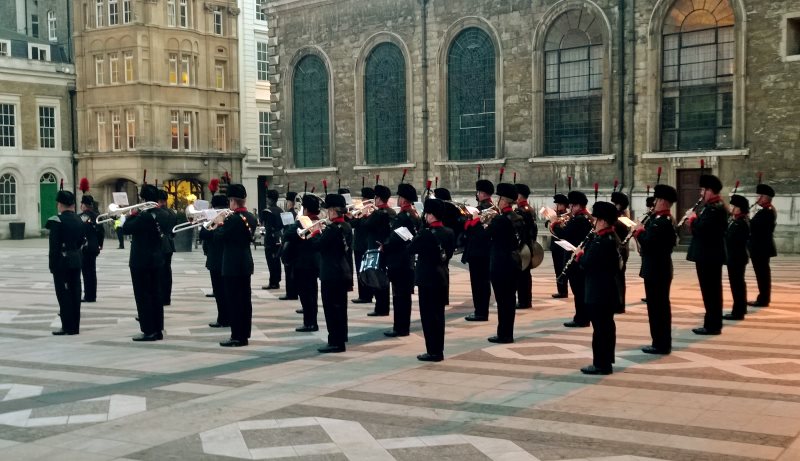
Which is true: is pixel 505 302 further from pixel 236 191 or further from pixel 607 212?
pixel 236 191

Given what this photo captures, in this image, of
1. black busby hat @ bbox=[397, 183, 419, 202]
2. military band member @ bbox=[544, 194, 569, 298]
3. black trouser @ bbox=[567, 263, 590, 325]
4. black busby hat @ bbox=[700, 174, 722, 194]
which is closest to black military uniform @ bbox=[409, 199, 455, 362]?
black busby hat @ bbox=[397, 183, 419, 202]

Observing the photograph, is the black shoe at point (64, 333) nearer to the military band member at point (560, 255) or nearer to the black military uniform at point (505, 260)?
the black military uniform at point (505, 260)

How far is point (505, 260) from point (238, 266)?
3.53m

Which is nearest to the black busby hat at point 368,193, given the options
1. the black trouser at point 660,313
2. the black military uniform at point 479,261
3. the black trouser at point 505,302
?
the black military uniform at point 479,261

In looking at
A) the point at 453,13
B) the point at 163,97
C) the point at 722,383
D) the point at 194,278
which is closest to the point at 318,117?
the point at 453,13

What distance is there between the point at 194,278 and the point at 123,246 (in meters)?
14.5

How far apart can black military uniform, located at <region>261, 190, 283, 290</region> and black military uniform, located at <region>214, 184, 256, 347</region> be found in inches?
186

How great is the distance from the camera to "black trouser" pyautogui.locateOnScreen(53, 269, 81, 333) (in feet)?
45.2

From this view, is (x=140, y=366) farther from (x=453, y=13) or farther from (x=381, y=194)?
(x=453, y=13)

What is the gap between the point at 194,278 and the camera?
76.6ft

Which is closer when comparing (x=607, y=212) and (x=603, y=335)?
(x=603, y=335)

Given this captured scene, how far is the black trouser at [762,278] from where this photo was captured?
606 inches

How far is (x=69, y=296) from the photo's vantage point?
546 inches

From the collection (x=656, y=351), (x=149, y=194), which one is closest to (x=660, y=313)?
(x=656, y=351)
